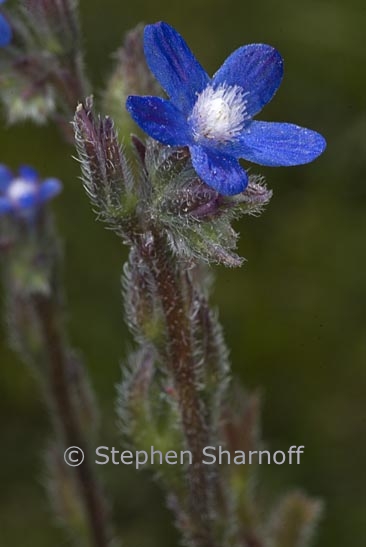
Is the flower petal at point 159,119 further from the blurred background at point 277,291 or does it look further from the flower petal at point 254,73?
the blurred background at point 277,291

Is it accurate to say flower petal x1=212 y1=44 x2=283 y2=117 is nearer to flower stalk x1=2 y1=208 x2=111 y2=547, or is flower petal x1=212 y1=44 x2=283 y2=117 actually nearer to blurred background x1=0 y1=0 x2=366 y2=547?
flower stalk x1=2 y1=208 x2=111 y2=547

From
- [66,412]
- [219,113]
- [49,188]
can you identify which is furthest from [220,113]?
[66,412]

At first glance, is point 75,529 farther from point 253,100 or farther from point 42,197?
point 253,100

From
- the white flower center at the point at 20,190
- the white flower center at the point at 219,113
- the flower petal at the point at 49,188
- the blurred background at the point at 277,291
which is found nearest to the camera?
the white flower center at the point at 219,113

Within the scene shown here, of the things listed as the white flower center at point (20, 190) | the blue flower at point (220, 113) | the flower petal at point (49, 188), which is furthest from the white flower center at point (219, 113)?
the white flower center at point (20, 190)

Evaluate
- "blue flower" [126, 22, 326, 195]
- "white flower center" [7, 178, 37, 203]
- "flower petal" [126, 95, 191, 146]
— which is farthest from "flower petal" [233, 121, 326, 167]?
"white flower center" [7, 178, 37, 203]

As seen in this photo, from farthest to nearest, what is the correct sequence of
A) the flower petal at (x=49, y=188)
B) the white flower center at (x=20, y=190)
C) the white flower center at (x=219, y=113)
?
the white flower center at (x=20, y=190), the flower petal at (x=49, y=188), the white flower center at (x=219, y=113)
